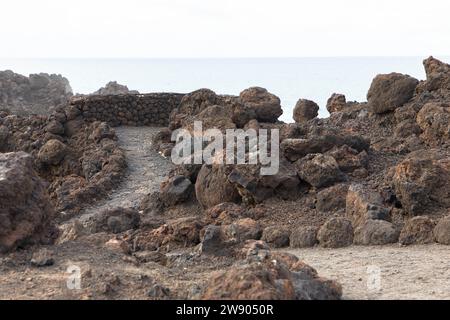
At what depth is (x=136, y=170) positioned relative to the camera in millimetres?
16703

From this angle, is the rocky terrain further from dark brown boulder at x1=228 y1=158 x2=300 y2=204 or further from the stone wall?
the stone wall

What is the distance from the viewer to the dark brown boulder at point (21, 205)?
24.5 feet

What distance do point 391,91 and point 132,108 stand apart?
9.64 meters

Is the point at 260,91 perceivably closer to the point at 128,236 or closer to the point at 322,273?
the point at 128,236

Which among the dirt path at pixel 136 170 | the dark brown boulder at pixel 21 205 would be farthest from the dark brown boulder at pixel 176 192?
the dark brown boulder at pixel 21 205

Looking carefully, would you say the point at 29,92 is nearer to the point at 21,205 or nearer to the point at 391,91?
the point at 391,91

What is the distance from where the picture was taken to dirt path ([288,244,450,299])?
6.39 metres

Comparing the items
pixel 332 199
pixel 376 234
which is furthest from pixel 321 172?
pixel 376 234

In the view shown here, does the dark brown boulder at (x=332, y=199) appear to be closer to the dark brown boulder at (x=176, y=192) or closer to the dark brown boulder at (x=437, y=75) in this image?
the dark brown boulder at (x=176, y=192)

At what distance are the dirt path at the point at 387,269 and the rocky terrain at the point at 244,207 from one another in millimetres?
25

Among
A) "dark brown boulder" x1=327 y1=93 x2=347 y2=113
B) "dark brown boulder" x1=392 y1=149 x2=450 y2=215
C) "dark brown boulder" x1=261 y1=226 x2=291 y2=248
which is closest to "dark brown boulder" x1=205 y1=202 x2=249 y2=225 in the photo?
"dark brown boulder" x1=261 y1=226 x2=291 y2=248

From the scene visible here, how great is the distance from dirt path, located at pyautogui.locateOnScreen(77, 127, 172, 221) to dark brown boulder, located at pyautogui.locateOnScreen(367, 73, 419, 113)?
220 inches
